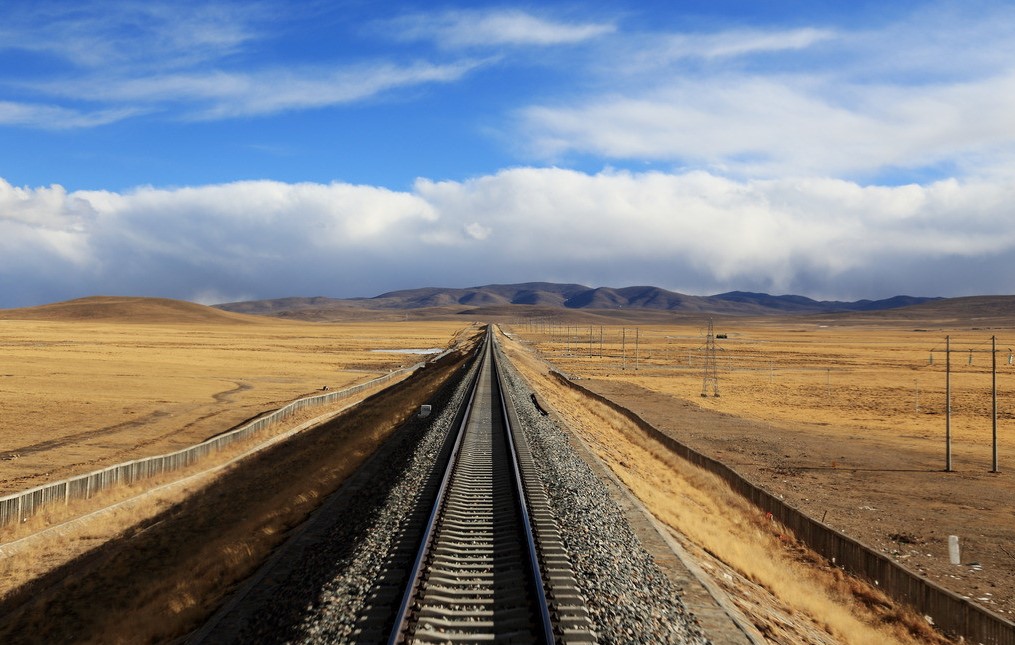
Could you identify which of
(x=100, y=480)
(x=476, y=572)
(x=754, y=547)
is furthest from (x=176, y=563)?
(x=754, y=547)

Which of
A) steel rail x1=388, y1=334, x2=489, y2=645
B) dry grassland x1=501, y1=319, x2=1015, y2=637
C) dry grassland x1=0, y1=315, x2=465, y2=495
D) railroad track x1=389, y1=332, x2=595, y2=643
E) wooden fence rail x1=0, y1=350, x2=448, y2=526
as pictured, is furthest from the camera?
dry grassland x1=0, y1=315, x2=465, y2=495

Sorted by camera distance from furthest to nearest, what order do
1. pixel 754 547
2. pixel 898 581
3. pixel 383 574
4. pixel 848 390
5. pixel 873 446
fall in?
1. pixel 848 390
2. pixel 873 446
3. pixel 754 547
4. pixel 898 581
5. pixel 383 574

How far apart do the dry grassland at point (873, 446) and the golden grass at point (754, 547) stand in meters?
0.93

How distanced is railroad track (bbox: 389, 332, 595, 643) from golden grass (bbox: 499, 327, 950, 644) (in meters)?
4.05

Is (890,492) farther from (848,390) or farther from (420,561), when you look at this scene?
(848,390)

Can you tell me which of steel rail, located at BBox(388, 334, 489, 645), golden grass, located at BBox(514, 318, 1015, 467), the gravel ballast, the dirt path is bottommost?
golden grass, located at BBox(514, 318, 1015, 467)

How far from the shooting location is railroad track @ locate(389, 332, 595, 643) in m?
7.94

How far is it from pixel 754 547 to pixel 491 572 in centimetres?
921

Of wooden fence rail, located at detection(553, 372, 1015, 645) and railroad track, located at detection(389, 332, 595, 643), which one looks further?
wooden fence rail, located at detection(553, 372, 1015, 645)

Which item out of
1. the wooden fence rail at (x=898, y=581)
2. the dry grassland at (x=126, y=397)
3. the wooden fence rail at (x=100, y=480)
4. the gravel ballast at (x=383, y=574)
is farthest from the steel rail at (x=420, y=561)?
the dry grassland at (x=126, y=397)

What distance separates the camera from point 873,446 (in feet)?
112

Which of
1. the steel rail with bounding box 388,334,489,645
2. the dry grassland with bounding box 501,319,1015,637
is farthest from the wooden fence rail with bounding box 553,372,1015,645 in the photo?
the steel rail with bounding box 388,334,489,645

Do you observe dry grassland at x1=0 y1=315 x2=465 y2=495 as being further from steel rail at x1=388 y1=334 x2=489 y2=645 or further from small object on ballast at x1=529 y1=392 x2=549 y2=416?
steel rail at x1=388 y1=334 x2=489 y2=645

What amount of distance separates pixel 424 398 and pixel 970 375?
63318 mm
